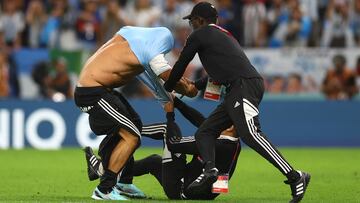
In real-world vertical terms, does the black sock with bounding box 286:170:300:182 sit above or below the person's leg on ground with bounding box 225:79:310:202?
below

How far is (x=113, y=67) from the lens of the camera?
35.2ft

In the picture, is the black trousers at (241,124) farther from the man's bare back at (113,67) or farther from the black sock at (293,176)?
the man's bare back at (113,67)

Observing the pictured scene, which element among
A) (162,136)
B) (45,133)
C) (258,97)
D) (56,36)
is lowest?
(45,133)

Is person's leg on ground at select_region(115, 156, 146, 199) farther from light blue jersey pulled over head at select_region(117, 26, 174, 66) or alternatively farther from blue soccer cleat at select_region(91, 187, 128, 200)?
light blue jersey pulled over head at select_region(117, 26, 174, 66)

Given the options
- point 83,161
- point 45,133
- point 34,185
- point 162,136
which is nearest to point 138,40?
point 162,136

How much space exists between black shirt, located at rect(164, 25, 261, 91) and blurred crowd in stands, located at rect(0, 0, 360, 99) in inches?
396

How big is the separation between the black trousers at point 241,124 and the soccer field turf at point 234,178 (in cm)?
86

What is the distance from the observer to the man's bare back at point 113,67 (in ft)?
35.0

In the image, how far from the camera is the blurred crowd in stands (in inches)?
814

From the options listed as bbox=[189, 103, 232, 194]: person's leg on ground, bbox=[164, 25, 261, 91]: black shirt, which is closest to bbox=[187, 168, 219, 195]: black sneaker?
bbox=[189, 103, 232, 194]: person's leg on ground

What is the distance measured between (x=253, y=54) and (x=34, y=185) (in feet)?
29.0

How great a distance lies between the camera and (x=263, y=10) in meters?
21.9

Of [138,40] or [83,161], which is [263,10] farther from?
[138,40]

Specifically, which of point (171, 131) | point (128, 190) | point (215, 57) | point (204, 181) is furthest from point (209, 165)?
point (128, 190)
